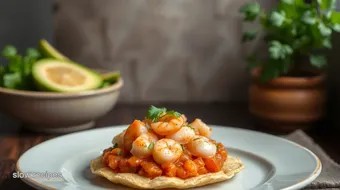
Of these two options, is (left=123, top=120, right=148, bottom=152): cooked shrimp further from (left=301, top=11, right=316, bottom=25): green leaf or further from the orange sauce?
(left=301, top=11, right=316, bottom=25): green leaf

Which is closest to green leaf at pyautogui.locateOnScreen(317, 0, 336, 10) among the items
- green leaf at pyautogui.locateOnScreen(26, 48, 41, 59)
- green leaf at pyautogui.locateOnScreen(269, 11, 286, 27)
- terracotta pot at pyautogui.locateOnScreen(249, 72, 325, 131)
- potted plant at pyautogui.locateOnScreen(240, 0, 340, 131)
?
potted plant at pyautogui.locateOnScreen(240, 0, 340, 131)

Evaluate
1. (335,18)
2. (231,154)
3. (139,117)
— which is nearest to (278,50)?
(335,18)

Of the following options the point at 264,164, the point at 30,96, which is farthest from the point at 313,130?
the point at 30,96

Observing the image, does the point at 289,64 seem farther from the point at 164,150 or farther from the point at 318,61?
the point at 164,150

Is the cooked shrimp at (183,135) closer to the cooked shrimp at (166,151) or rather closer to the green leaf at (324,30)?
the cooked shrimp at (166,151)

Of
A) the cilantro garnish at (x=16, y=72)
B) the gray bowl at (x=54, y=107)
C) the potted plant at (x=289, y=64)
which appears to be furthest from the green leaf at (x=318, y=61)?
the cilantro garnish at (x=16, y=72)

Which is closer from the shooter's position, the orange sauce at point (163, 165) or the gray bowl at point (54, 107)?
the orange sauce at point (163, 165)
